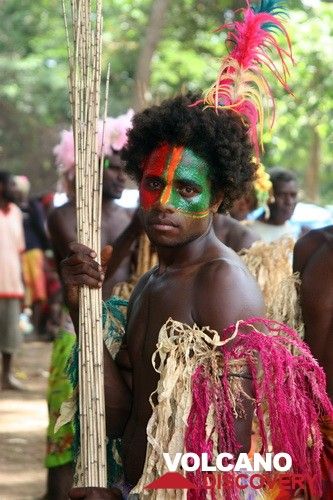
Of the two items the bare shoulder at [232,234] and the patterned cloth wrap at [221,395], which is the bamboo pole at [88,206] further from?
the bare shoulder at [232,234]

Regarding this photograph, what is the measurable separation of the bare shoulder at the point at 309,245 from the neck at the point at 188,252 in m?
0.75

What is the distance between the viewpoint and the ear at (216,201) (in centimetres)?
349

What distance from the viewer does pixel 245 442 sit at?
3188mm

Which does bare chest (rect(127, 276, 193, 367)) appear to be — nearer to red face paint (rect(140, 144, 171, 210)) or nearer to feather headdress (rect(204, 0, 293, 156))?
red face paint (rect(140, 144, 171, 210))

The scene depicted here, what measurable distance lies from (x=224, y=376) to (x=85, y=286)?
1.84ft

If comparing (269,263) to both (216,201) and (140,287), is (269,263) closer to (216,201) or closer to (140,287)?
(140,287)

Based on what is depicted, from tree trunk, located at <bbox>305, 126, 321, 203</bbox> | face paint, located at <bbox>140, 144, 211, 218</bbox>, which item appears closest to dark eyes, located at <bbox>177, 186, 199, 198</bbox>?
face paint, located at <bbox>140, 144, 211, 218</bbox>

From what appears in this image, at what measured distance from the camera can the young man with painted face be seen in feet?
11.0

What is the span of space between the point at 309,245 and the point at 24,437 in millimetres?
5107

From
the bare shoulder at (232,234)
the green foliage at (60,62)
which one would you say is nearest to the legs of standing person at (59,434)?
the bare shoulder at (232,234)

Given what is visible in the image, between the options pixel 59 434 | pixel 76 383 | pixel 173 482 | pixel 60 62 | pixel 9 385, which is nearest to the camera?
pixel 173 482

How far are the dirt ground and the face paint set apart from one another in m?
3.86

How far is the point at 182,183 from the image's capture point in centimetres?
342

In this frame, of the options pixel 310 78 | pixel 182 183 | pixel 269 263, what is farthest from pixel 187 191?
pixel 310 78
